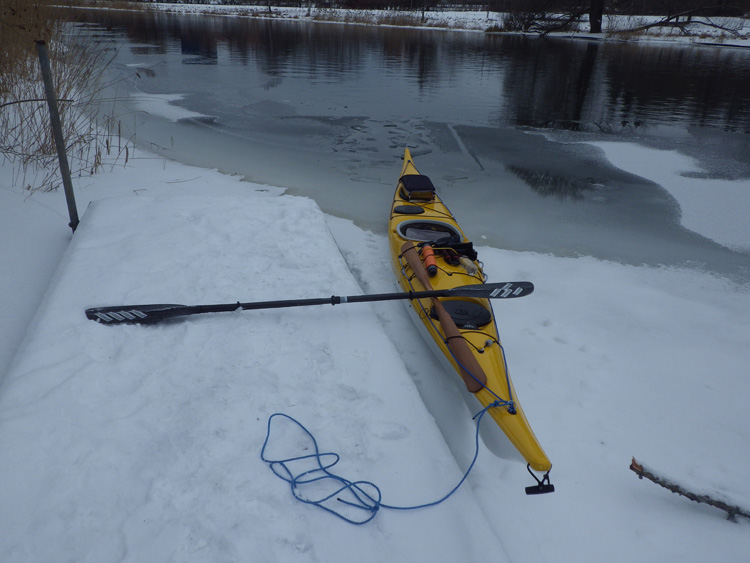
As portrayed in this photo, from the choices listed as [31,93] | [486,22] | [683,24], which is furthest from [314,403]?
[486,22]

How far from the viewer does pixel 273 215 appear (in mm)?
4410

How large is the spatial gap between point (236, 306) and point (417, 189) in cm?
262

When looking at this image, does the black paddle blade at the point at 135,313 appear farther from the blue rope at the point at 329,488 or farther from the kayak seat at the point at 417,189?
the kayak seat at the point at 417,189

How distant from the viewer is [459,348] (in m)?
2.80

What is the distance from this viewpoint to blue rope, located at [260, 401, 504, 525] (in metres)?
1.98

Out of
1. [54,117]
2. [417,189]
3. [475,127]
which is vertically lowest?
[417,189]

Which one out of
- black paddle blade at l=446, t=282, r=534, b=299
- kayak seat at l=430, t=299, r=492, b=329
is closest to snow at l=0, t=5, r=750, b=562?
kayak seat at l=430, t=299, r=492, b=329

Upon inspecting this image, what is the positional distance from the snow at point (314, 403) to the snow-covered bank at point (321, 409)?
1cm

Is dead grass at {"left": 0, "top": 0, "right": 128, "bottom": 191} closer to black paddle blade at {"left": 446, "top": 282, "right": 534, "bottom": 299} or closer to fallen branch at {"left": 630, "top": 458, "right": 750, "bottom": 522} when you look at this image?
black paddle blade at {"left": 446, "top": 282, "right": 534, "bottom": 299}

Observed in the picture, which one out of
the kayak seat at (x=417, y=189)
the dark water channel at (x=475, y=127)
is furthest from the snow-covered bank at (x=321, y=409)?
the dark water channel at (x=475, y=127)

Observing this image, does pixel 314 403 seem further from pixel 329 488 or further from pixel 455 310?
pixel 455 310

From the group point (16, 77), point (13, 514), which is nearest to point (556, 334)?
point (13, 514)

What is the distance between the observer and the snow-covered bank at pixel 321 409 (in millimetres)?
1883

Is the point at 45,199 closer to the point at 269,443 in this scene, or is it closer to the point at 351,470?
the point at 269,443
